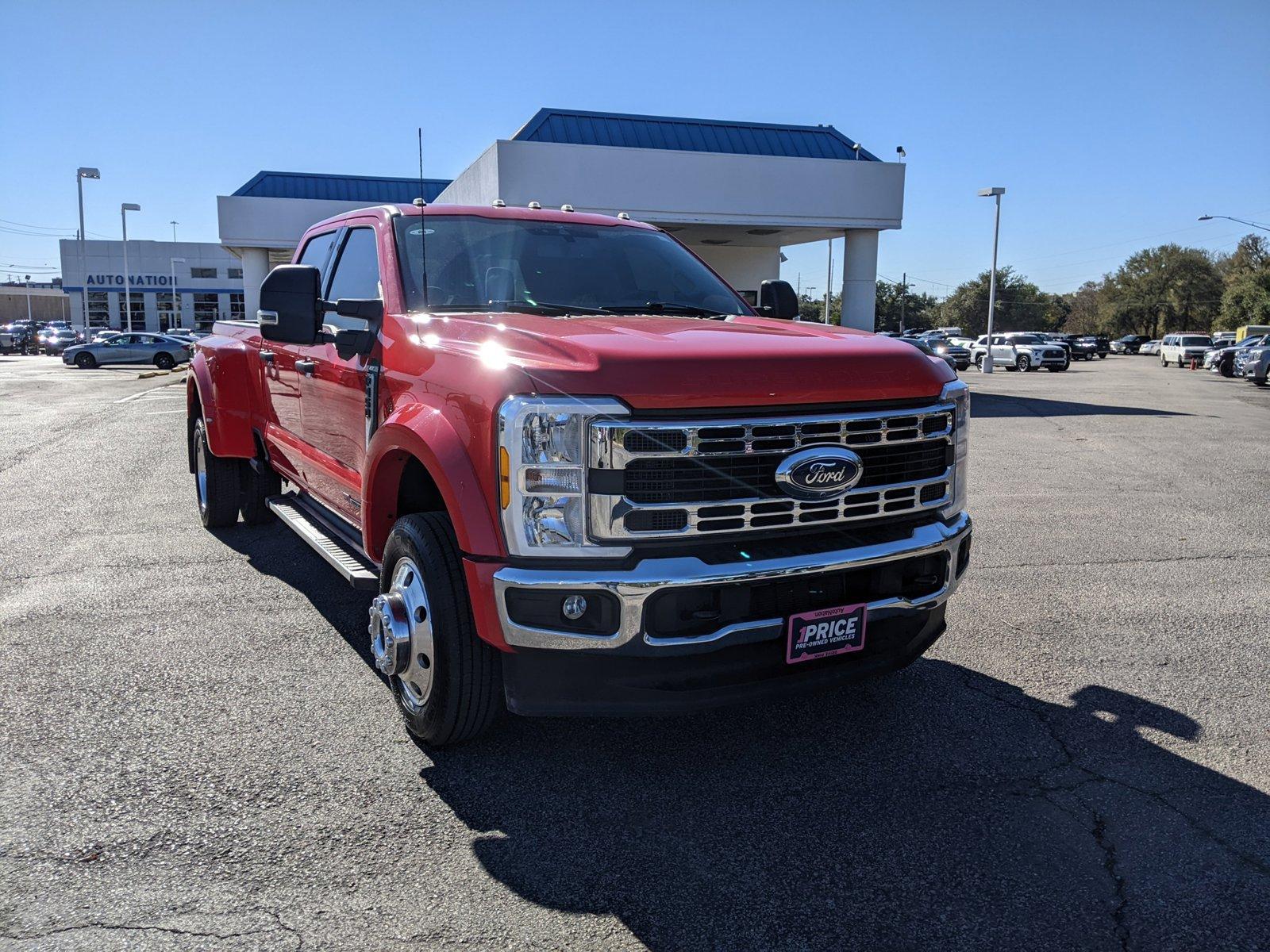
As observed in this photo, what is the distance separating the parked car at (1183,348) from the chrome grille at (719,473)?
160 ft

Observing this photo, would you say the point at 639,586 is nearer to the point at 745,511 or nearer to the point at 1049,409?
the point at 745,511

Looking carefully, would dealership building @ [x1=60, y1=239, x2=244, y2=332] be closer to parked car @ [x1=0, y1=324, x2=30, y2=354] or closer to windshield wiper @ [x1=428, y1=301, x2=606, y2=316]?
parked car @ [x1=0, y1=324, x2=30, y2=354]

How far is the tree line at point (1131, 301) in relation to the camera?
7800 centimetres

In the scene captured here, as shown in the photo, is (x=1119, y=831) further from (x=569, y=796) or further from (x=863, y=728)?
(x=569, y=796)

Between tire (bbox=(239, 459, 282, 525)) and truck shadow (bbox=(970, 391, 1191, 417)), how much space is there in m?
13.2

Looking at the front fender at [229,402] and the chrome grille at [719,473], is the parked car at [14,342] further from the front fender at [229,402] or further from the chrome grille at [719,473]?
the chrome grille at [719,473]

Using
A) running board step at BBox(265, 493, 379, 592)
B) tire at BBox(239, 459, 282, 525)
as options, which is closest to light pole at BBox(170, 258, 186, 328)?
tire at BBox(239, 459, 282, 525)

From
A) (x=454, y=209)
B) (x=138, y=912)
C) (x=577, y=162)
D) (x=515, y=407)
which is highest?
(x=577, y=162)

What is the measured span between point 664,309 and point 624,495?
165cm

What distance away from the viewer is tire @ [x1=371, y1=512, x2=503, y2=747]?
3.35m

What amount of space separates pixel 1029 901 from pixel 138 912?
7.86 feet

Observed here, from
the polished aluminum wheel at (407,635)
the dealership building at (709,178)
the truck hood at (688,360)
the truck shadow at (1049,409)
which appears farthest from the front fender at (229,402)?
the truck shadow at (1049,409)

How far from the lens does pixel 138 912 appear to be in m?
2.66

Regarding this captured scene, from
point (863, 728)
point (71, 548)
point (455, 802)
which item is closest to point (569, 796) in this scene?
point (455, 802)
